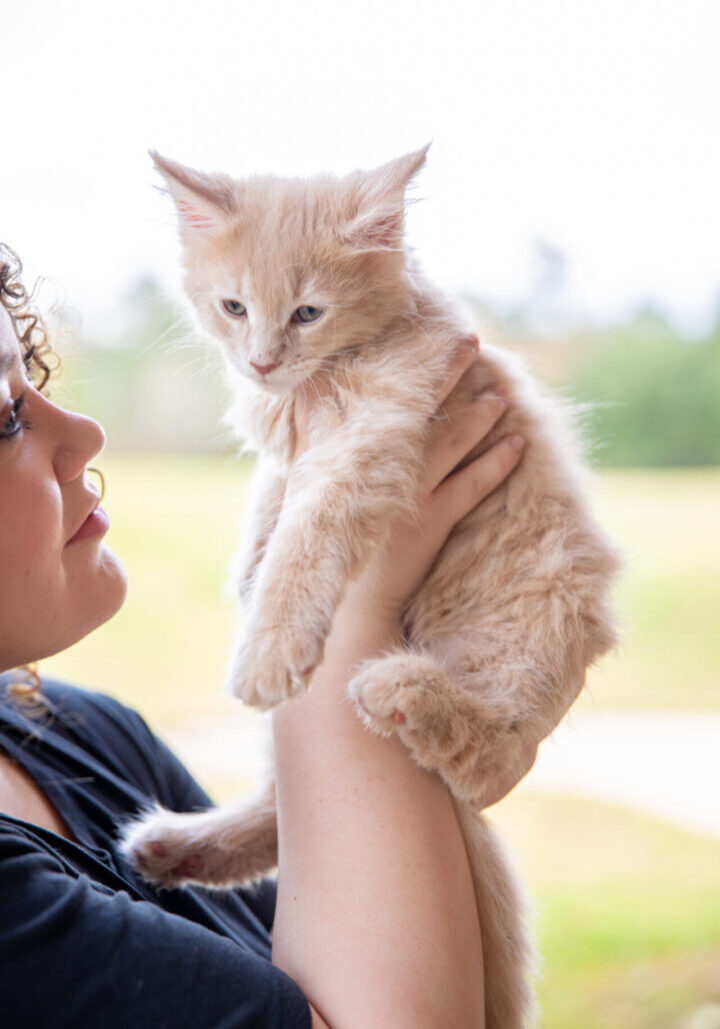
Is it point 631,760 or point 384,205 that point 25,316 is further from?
point 631,760

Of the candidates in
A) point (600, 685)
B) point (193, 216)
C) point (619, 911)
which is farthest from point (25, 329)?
point (619, 911)

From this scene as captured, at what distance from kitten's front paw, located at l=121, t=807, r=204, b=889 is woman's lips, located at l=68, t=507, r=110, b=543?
42 cm

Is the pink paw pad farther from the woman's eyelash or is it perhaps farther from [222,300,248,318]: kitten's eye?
[222,300,248,318]: kitten's eye

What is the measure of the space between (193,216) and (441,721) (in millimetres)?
877

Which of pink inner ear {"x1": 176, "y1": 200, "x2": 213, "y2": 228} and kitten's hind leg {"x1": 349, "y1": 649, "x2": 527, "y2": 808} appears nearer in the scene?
kitten's hind leg {"x1": 349, "y1": 649, "x2": 527, "y2": 808}

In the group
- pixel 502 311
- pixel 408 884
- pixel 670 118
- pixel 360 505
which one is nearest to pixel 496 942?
pixel 408 884

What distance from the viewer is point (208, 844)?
129 cm

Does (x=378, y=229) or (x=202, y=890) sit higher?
(x=378, y=229)

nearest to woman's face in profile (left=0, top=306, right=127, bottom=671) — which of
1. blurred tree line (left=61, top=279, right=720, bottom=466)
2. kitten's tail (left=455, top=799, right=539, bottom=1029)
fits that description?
kitten's tail (left=455, top=799, right=539, bottom=1029)

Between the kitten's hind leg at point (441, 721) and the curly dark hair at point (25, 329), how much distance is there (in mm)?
535

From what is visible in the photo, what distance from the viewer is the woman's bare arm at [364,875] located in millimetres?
934

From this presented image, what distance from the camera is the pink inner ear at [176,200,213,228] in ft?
4.58

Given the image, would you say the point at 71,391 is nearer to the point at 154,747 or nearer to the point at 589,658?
the point at 154,747

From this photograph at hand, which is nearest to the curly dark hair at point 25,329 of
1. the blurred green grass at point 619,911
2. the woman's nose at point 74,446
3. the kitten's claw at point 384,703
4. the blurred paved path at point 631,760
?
the woman's nose at point 74,446
